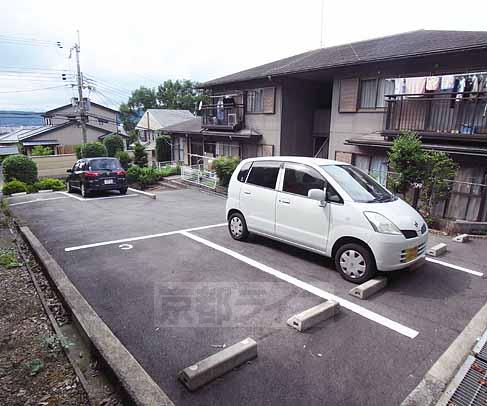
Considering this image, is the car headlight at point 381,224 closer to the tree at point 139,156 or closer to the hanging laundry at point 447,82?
the hanging laundry at point 447,82

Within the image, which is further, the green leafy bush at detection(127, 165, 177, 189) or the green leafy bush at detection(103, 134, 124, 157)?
the green leafy bush at detection(103, 134, 124, 157)

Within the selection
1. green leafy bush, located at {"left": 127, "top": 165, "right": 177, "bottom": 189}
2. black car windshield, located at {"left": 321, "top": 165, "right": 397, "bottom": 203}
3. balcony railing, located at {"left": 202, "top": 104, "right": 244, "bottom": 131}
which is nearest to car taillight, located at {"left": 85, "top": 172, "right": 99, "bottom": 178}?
green leafy bush, located at {"left": 127, "top": 165, "right": 177, "bottom": 189}

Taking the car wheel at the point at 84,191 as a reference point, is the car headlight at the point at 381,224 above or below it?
above

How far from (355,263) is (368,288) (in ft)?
1.43

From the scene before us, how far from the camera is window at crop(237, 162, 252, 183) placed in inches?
249

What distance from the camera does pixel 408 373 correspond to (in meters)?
2.88

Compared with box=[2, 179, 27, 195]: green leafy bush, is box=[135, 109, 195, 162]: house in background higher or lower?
higher

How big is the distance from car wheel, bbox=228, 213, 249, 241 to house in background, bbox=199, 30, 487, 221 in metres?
6.19

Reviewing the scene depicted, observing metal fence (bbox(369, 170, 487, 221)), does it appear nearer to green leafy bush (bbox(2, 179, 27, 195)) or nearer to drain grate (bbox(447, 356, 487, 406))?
drain grate (bbox(447, 356, 487, 406))

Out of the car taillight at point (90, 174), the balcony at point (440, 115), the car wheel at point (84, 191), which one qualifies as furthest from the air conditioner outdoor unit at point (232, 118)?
the balcony at point (440, 115)

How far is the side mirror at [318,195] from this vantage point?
480 cm

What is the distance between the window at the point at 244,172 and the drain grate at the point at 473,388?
4.44 metres

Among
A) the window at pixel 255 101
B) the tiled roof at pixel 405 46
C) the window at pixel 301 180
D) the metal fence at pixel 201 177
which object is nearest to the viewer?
the window at pixel 301 180

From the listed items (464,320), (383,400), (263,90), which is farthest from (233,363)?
(263,90)
